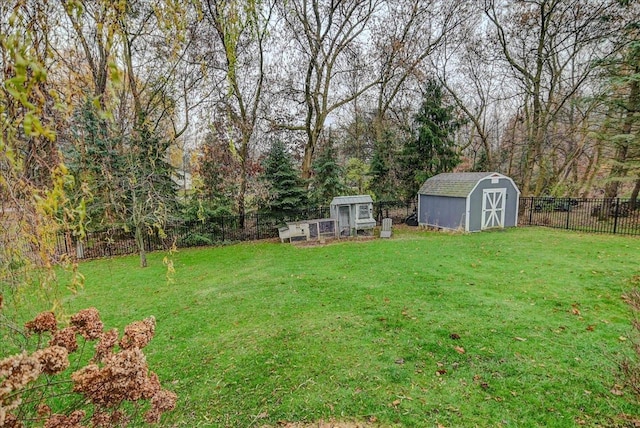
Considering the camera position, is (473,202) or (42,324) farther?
(473,202)

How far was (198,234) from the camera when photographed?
35.4 feet

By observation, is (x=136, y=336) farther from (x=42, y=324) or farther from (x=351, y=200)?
(x=351, y=200)

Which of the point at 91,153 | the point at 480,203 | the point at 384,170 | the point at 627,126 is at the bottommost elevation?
the point at 480,203

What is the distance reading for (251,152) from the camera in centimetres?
1499

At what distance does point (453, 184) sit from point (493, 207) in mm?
1670

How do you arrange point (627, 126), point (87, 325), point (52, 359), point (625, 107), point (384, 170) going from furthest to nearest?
1. point (384, 170)
2. point (627, 126)
3. point (625, 107)
4. point (87, 325)
5. point (52, 359)

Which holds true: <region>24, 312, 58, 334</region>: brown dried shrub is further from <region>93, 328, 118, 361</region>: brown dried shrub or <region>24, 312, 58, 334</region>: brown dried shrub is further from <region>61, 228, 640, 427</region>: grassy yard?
<region>61, 228, 640, 427</region>: grassy yard

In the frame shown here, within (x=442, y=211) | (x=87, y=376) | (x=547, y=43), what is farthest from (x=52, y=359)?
(x=547, y=43)

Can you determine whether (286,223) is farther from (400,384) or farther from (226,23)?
(226,23)

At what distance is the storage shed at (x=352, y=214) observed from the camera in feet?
37.2

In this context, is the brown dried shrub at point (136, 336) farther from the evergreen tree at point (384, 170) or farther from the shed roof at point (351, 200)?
the evergreen tree at point (384, 170)

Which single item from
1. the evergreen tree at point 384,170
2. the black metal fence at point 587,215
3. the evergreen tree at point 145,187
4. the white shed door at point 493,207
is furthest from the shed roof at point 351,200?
the black metal fence at point 587,215

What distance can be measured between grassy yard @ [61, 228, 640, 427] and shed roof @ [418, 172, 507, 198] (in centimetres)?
432

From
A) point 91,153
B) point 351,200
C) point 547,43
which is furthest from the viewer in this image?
point 547,43
